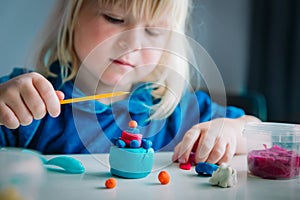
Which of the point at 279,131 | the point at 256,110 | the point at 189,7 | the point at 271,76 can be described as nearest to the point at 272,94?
the point at 271,76

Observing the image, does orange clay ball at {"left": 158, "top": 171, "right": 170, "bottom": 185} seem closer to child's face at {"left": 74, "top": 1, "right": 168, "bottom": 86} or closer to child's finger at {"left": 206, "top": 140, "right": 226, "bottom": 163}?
child's finger at {"left": 206, "top": 140, "right": 226, "bottom": 163}

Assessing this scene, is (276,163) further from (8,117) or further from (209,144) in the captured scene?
(8,117)

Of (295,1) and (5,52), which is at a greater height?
(295,1)

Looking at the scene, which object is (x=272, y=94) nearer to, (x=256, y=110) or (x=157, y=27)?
(x=256, y=110)

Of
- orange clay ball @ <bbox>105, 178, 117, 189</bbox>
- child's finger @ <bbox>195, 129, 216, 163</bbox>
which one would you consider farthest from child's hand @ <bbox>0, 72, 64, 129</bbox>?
child's finger @ <bbox>195, 129, 216, 163</bbox>

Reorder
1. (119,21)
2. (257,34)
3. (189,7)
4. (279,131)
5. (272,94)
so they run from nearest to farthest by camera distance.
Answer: (279,131)
(119,21)
(189,7)
(272,94)
(257,34)

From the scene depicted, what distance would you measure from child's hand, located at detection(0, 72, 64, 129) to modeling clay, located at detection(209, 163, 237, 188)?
0.20 meters

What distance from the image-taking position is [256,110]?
3.95 ft

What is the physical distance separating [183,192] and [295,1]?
1.27 meters

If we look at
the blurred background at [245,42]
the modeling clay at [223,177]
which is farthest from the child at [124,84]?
the blurred background at [245,42]

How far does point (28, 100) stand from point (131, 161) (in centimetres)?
15

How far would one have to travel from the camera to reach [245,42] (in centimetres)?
182

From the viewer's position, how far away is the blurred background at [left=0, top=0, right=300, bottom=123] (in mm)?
1515

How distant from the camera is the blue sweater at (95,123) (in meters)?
0.76
